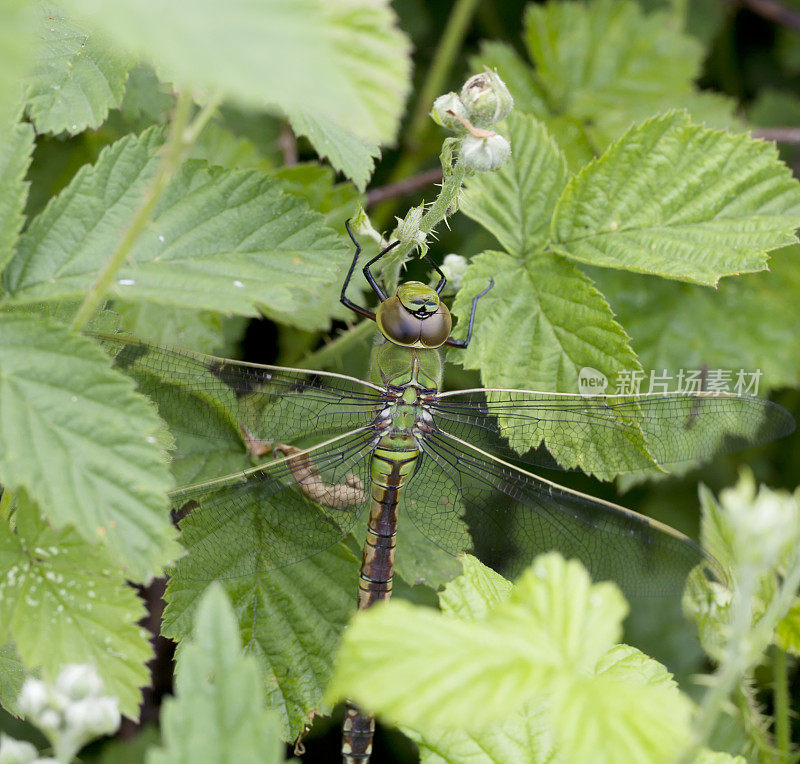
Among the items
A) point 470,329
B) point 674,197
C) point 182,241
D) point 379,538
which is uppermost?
point 674,197

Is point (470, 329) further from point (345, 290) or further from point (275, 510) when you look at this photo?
point (275, 510)

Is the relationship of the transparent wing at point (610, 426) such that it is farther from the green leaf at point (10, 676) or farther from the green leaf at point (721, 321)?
the green leaf at point (10, 676)

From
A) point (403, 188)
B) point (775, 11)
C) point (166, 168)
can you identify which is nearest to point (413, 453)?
point (166, 168)

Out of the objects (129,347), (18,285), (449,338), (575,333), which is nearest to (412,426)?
(449,338)

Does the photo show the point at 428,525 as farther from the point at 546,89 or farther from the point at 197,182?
the point at 546,89

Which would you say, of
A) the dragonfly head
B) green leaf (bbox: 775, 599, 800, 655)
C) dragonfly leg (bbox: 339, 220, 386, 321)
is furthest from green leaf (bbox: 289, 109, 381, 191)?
green leaf (bbox: 775, 599, 800, 655)
